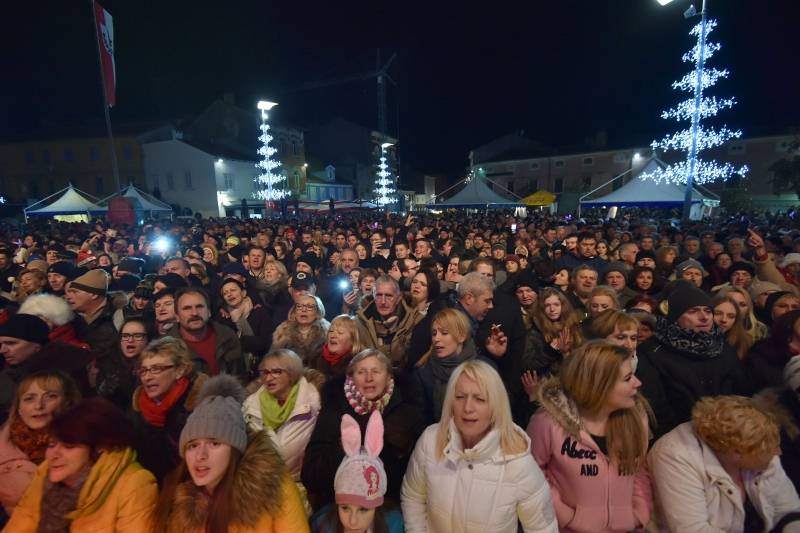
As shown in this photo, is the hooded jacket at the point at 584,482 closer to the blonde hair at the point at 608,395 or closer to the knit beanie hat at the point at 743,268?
the blonde hair at the point at 608,395

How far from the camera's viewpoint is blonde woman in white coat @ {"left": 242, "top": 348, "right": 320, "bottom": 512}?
8.67 feet

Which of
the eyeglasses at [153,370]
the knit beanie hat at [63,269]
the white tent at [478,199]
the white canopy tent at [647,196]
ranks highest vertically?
the white tent at [478,199]

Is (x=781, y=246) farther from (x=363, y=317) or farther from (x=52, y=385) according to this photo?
Answer: (x=52, y=385)

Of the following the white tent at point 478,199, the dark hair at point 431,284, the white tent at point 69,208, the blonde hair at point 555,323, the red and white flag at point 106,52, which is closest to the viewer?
the blonde hair at point 555,323

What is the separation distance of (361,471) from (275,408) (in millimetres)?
973

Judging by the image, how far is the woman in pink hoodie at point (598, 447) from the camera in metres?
2.22

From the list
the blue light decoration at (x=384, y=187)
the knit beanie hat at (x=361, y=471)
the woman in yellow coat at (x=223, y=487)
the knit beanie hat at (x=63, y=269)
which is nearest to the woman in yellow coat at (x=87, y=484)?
the woman in yellow coat at (x=223, y=487)

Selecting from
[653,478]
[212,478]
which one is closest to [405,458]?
[212,478]

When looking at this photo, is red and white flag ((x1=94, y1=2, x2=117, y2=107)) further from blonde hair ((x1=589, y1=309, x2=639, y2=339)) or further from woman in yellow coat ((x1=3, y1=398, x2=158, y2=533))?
blonde hair ((x1=589, y1=309, x2=639, y2=339))

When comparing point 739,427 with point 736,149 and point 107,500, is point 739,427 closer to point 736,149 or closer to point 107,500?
point 107,500

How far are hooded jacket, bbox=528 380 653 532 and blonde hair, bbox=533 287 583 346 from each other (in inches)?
52.5

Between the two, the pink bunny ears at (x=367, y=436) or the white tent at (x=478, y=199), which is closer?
the pink bunny ears at (x=367, y=436)

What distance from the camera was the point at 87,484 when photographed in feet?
6.23

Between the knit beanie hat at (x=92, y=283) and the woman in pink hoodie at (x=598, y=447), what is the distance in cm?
482
